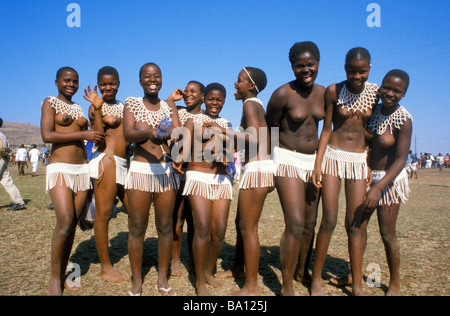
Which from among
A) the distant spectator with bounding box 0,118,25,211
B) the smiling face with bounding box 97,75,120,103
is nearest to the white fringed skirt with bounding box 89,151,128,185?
the smiling face with bounding box 97,75,120,103

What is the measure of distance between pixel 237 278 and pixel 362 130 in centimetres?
248

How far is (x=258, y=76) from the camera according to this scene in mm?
3863

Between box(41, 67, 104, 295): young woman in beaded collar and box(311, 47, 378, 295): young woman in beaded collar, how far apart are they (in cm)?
269

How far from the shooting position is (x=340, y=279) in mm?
4164

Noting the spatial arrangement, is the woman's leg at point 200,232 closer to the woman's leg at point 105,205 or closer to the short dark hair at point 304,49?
the woman's leg at point 105,205

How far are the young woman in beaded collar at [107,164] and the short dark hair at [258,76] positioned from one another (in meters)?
1.86

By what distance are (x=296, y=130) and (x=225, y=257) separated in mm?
2591

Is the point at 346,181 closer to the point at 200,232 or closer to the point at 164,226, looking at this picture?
the point at 200,232

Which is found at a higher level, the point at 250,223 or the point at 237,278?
the point at 250,223

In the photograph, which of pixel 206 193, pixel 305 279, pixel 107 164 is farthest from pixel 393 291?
pixel 107 164

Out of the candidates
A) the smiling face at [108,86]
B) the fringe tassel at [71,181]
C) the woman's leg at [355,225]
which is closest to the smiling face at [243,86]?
the woman's leg at [355,225]

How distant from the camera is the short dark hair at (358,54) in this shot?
348 cm

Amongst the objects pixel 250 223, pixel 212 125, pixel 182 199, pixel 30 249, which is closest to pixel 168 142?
pixel 212 125
